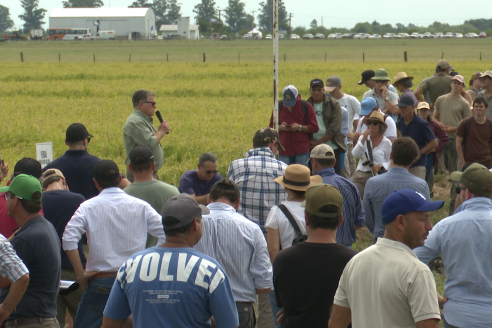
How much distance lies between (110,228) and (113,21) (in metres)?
115

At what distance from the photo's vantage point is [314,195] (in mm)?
3441

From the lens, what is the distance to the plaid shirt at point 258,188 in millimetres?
5418

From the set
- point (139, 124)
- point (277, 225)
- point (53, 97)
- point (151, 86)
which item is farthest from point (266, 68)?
point (277, 225)

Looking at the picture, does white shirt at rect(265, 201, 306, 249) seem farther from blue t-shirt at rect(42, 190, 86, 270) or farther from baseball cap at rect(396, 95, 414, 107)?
baseball cap at rect(396, 95, 414, 107)

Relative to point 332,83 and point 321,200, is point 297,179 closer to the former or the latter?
point 321,200

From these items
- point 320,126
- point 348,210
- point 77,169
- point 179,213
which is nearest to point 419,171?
point 320,126

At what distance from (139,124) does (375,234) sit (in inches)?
116

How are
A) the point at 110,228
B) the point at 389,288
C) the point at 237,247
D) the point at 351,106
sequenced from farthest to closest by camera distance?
the point at 351,106 < the point at 110,228 < the point at 237,247 < the point at 389,288

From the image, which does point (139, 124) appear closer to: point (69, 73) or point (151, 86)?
point (151, 86)

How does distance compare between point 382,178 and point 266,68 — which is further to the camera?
point 266,68

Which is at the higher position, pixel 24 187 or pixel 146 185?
pixel 24 187

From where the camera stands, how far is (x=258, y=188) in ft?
17.8

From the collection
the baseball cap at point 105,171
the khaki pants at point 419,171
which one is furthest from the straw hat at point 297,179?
the khaki pants at point 419,171

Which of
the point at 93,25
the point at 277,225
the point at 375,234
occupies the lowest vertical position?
the point at 375,234
